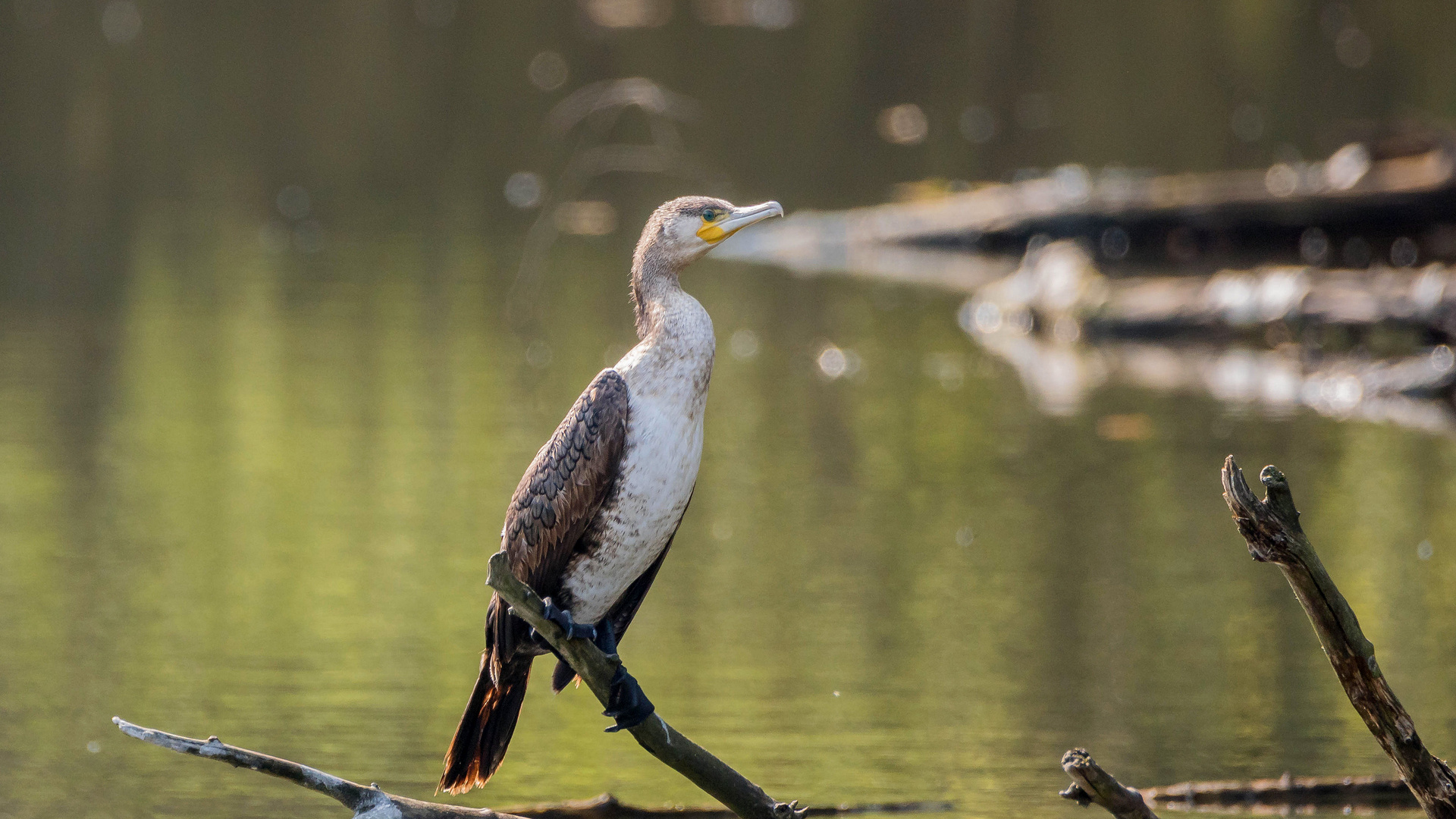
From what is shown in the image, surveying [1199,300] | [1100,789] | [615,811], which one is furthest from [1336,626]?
[1199,300]

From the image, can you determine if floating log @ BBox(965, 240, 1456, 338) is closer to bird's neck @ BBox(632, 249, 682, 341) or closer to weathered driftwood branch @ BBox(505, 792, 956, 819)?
weathered driftwood branch @ BBox(505, 792, 956, 819)

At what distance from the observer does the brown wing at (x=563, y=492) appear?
4.65 metres

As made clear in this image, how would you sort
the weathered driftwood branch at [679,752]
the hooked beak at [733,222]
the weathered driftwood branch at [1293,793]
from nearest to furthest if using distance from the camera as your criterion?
the weathered driftwood branch at [679,752] < the hooked beak at [733,222] < the weathered driftwood branch at [1293,793]

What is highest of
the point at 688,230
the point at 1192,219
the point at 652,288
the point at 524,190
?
the point at 524,190

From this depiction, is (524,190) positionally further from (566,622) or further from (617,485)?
(566,622)

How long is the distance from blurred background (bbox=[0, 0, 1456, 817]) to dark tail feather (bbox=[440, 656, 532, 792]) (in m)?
1.85

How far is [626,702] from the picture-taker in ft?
14.8

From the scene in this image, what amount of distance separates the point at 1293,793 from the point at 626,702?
2575mm

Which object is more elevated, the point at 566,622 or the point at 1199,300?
the point at 1199,300

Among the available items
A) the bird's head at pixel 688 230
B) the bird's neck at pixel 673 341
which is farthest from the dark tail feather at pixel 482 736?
the bird's head at pixel 688 230

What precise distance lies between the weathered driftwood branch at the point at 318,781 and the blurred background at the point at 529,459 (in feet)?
7.60

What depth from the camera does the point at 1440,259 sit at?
18.3 metres

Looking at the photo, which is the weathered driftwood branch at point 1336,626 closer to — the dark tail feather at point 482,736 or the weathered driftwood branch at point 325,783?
the weathered driftwood branch at point 325,783

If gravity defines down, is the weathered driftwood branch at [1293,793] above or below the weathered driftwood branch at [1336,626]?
below
